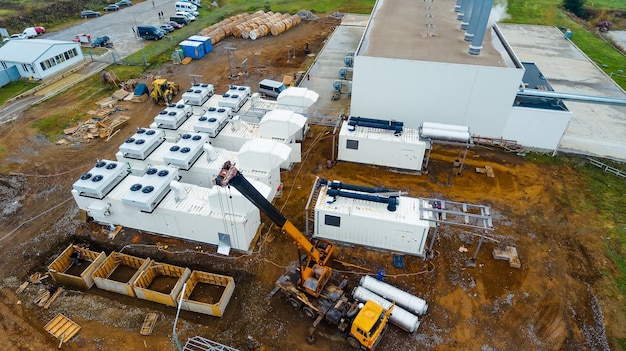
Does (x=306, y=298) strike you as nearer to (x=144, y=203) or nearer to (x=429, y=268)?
(x=429, y=268)

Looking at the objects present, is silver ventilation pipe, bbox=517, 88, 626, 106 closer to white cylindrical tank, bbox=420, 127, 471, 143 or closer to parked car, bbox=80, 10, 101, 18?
white cylindrical tank, bbox=420, 127, 471, 143

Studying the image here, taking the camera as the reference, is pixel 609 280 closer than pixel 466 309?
No

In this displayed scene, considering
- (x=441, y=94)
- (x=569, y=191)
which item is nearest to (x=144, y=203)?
(x=441, y=94)

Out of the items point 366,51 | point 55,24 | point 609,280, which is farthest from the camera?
point 55,24

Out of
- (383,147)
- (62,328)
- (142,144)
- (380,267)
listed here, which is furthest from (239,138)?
(62,328)

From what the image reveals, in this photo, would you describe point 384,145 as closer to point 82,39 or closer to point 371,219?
point 371,219

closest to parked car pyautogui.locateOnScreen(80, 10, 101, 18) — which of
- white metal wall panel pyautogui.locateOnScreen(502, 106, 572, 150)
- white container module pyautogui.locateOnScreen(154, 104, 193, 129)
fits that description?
white container module pyautogui.locateOnScreen(154, 104, 193, 129)

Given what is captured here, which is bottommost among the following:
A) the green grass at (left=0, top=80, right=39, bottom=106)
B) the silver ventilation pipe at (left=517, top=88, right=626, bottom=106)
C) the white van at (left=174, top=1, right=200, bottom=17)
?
the green grass at (left=0, top=80, right=39, bottom=106)
